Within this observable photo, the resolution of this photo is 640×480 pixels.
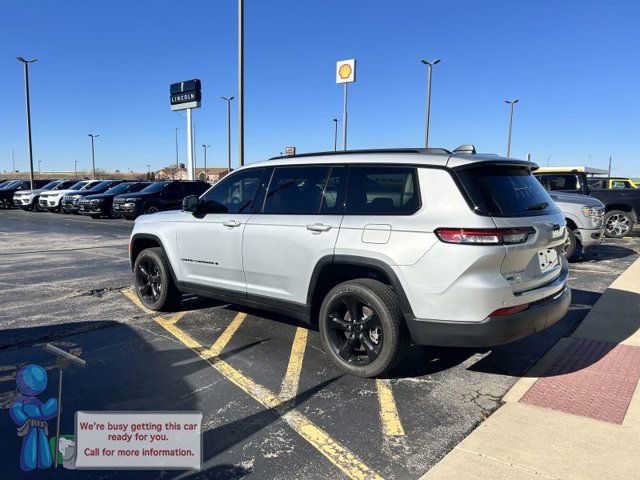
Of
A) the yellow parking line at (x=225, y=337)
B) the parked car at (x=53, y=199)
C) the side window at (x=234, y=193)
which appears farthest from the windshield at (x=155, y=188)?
the side window at (x=234, y=193)

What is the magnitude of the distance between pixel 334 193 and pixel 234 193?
1.34m

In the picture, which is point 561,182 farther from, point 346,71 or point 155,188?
point 346,71

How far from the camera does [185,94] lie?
102ft

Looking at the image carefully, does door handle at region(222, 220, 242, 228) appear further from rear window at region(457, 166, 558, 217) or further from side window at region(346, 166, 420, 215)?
rear window at region(457, 166, 558, 217)

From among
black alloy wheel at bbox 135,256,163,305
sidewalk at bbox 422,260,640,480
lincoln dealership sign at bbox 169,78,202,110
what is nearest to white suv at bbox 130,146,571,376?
sidewalk at bbox 422,260,640,480

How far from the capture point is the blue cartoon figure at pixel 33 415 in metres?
2.21

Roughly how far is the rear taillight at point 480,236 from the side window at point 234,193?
7.06 feet

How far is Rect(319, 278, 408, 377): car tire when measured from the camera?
143 inches

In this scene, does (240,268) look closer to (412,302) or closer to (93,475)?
(412,302)

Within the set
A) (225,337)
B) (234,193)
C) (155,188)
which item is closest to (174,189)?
(155,188)

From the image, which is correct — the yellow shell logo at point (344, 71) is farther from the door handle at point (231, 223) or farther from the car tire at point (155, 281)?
the door handle at point (231, 223)

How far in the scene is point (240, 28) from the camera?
1369 cm

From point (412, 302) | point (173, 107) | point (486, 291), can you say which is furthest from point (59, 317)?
point (173, 107)

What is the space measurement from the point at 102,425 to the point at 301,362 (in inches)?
84.8
